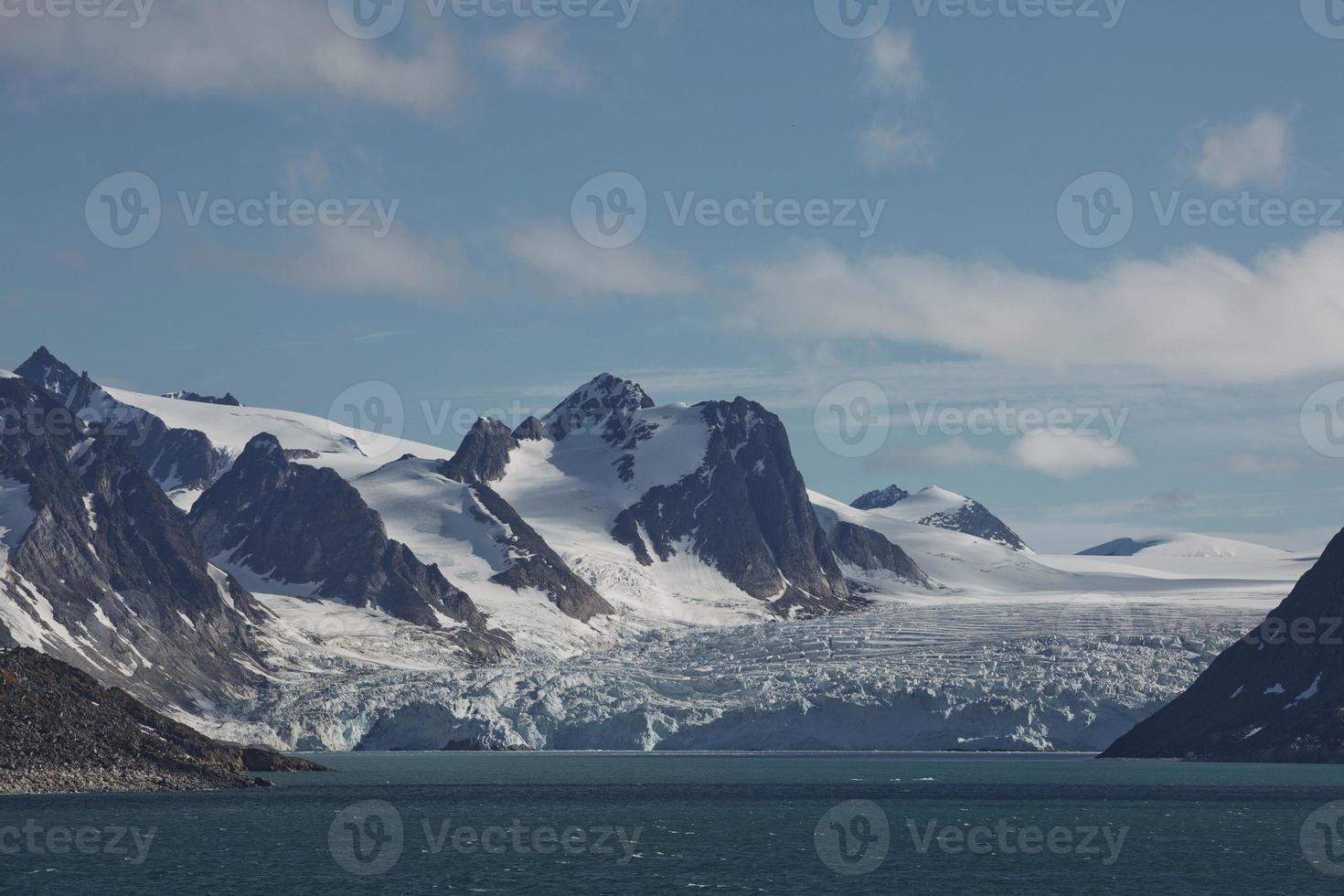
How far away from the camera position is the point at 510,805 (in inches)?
5994

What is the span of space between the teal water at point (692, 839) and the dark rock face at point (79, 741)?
4236mm

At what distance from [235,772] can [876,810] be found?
6994 centimetres

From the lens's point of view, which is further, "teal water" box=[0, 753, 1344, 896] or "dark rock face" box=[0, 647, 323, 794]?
"dark rock face" box=[0, 647, 323, 794]

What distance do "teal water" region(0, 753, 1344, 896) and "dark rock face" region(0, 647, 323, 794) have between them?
424cm

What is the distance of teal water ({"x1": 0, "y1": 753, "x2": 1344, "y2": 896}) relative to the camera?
99.9m

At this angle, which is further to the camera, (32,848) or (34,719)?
(34,719)

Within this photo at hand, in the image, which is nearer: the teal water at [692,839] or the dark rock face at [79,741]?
the teal water at [692,839]

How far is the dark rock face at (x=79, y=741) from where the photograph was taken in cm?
15188

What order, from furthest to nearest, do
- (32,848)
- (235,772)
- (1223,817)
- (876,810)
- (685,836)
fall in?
(235,772) → (876,810) → (1223,817) → (685,836) → (32,848)

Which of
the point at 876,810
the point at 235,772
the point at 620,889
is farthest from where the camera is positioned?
the point at 235,772

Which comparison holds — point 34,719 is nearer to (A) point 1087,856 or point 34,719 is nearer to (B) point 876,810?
(B) point 876,810

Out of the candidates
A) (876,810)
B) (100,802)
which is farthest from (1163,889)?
(100,802)

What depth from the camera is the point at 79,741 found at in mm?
158500

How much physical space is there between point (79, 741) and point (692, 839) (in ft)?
216
